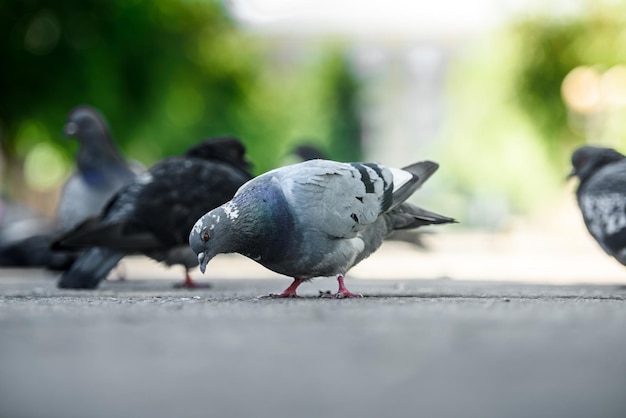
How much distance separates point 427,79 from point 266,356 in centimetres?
7659

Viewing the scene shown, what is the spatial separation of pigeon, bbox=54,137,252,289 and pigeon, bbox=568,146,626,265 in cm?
219

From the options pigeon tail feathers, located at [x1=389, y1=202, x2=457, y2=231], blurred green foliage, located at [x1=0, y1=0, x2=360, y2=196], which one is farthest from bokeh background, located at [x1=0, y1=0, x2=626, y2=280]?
pigeon tail feathers, located at [x1=389, y1=202, x2=457, y2=231]

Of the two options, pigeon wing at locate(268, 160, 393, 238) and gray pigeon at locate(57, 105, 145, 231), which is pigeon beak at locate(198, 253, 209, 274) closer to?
pigeon wing at locate(268, 160, 393, 238)

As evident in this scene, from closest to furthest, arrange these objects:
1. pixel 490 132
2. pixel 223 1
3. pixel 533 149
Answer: pixel 533 149 < pixel 490 132 < pixel 223 1

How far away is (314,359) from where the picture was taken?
3.29 metres

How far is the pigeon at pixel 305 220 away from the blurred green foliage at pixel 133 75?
602 inches

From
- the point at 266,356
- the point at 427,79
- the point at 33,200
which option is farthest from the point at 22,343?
the point at 427,79

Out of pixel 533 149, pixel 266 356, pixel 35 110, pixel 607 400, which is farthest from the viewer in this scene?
pixel 533 149

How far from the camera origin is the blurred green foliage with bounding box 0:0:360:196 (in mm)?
20188

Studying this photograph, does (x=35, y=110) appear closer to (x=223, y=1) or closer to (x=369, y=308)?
(x=223, y=1)

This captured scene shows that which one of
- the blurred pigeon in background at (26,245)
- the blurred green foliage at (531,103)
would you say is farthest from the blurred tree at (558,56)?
the blurred pigeon in background at (26,245)

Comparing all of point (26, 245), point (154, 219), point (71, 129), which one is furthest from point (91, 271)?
point (26, 245)

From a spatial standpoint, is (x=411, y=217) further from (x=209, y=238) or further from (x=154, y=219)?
(x=154, y=219)

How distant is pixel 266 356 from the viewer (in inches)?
132
